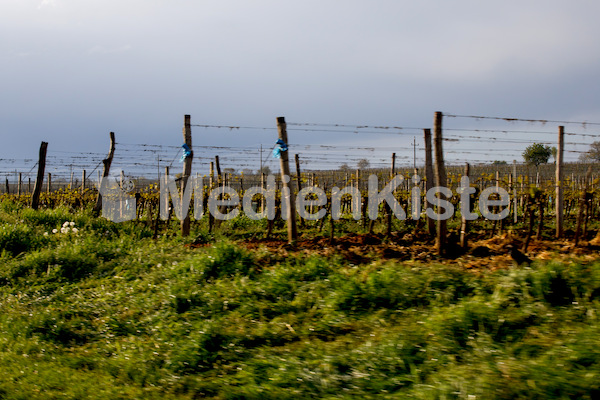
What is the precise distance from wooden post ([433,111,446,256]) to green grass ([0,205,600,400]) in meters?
1.40

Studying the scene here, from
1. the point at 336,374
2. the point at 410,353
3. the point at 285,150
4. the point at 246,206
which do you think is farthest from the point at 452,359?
the point at 246,206

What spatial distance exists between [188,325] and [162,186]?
806cm

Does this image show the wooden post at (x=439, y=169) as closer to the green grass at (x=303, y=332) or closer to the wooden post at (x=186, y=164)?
the green grass at (x=303, y=332)

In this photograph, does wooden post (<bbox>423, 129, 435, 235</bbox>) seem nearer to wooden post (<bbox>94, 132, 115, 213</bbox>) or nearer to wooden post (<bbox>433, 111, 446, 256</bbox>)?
wooden post (<bbox>433, 111, 446, 256</bbox>)

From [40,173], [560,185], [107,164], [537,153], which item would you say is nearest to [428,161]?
[560,185]

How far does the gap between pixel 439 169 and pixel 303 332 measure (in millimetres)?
3709

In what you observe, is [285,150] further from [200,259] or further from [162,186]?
[162,186]

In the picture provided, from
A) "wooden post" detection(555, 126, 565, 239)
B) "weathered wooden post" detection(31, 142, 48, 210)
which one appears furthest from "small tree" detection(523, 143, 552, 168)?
"weathered wooden post" detection(31, 142, 48, 210)

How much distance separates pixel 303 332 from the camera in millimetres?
4789

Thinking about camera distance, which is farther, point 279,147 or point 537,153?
point 537,153

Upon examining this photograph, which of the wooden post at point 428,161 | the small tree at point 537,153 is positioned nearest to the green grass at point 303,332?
the wooden post at point 428,161

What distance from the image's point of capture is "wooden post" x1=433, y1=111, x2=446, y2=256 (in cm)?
730

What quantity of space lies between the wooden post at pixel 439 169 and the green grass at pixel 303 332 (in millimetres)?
1397

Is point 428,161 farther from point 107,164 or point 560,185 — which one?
point 107,164
